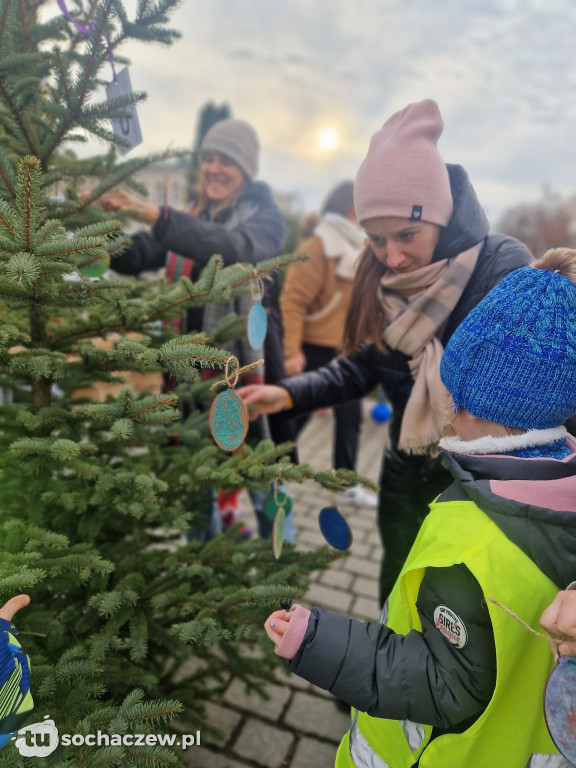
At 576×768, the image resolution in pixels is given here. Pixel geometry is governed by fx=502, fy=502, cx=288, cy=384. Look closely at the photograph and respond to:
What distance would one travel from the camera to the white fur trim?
98 cm

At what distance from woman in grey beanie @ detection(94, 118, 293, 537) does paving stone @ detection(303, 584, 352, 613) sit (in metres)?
0.64

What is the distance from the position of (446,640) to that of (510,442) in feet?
1.27

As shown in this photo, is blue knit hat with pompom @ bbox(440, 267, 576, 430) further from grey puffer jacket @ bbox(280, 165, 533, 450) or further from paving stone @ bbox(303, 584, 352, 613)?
paving stone @ bbox(303, 584, 352, 613)

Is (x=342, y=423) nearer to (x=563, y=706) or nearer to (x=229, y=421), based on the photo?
(x=229, y=421)

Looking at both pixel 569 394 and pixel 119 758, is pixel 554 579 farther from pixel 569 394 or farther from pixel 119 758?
pixel 119 758

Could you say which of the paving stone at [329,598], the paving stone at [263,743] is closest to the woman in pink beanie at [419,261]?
the paving stone at [263,743]

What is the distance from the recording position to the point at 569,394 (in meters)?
0.96

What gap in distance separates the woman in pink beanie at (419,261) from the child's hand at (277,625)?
0.73 meters

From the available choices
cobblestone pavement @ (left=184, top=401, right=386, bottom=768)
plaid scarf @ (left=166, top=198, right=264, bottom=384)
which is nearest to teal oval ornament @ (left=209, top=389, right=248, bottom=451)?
cobblestone pavement @ (left=184, top=401, right=386, bottom=768)

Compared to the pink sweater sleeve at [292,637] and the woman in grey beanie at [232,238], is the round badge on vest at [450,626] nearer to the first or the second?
the pink sweater sleeve at [292,637]

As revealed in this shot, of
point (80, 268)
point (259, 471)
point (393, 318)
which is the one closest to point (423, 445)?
point (393, 318)

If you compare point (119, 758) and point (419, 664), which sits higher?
point (419, 664)

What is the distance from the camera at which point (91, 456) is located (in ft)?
5.02

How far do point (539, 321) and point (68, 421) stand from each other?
4.18ft
